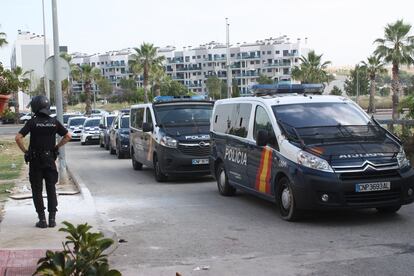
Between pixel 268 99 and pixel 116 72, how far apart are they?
180212 millimetres

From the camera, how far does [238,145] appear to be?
10719mm

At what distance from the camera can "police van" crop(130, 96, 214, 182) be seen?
13.9 metres

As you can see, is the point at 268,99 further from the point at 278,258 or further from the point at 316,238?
the point at 278,258

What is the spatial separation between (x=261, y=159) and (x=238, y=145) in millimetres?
1069

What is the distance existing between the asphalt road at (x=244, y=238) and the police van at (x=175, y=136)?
177 centimetres

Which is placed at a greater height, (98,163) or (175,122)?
(175,122)

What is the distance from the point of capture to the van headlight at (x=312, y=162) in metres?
8.34

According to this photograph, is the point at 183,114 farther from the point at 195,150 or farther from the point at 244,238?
the point at 244,238

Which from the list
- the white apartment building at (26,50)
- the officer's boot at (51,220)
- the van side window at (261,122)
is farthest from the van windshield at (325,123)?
the white apartment building at (26,50)

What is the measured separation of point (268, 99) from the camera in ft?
33.3

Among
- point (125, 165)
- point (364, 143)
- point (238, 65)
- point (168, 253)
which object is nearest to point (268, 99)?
point (364, 143)

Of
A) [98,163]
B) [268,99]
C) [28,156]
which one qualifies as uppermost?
[268,99]

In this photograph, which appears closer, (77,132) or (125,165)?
(125,165)

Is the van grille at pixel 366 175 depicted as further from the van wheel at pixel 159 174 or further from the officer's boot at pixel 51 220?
the van wheel at pixel 159 174
